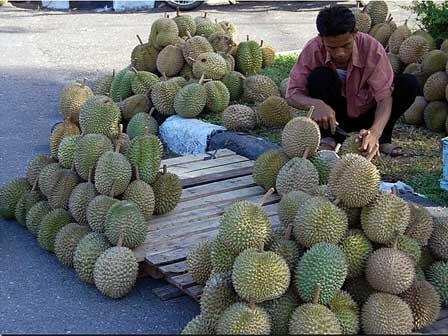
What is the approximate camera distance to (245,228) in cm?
269

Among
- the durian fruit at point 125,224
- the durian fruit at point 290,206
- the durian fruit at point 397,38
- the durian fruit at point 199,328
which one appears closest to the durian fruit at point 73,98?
the durian fruit at point 125,224

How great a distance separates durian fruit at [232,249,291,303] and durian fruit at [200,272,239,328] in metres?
0.11

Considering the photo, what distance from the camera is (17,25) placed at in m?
10.5

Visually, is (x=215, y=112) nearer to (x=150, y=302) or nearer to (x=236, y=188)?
(x=236, y=188)

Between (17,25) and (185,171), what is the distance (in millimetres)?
6897

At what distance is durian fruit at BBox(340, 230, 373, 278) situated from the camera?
273 cm

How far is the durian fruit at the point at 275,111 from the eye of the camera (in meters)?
5.02

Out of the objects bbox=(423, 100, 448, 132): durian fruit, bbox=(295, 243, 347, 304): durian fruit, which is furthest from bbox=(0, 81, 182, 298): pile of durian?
bbox=(423, 100, 448, 132): durian fruit

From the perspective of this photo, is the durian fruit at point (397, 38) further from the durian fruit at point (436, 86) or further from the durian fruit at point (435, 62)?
the durian fruit at point (436, 86)

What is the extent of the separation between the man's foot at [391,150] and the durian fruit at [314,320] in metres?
2.23

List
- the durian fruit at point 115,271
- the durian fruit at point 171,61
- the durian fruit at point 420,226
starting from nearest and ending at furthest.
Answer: the durian fruit at point 420,226
the durian fruit at point 115,271
the durian fruit at point 171,61

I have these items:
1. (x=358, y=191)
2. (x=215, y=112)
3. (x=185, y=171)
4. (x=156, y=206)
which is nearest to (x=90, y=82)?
(x=215, y=112)

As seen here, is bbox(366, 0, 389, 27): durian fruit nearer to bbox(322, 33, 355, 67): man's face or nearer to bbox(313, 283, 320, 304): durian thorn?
bbox(322, 33, 355, 67): man's face

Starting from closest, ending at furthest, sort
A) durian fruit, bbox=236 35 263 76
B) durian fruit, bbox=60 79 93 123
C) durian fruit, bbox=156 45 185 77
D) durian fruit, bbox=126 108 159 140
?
durian fruit, bbox=60 79 93 123, durian fruit, bbox=126 108 159 140, durian fruit, bbox=156 45 185 77, durian fruit, bbox=236 35 263 76
